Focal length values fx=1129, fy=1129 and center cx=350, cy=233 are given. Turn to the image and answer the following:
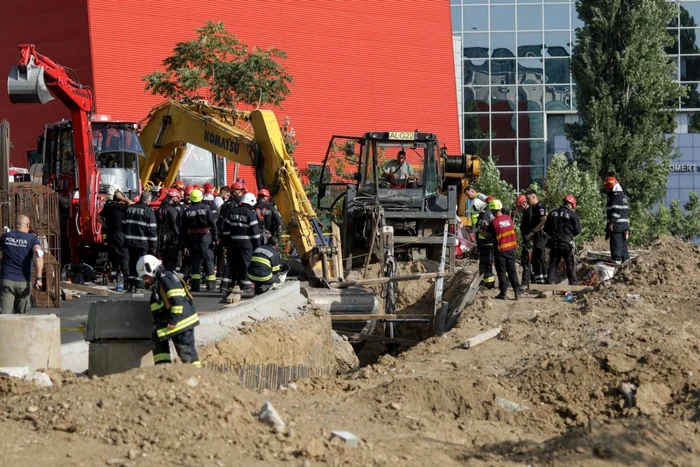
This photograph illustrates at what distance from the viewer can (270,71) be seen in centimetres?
2972

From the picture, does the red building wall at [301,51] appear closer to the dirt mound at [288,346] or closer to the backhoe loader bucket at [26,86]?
the backhoe loader bucket at [26,86]

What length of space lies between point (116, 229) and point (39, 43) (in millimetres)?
21691

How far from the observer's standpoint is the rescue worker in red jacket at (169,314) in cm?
1069

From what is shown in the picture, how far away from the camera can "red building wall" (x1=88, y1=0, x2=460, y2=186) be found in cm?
3750

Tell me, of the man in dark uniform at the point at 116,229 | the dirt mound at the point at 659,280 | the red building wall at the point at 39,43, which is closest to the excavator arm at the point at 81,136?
the man in dark uniform at the point at 116,229

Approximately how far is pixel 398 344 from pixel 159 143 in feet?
25.5

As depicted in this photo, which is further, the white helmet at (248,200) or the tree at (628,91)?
the tree at (628,91)

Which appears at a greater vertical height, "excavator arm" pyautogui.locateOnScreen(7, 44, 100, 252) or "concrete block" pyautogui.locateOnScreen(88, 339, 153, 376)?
"excavator arm" pyautogui.locateOnScreen(7, 44, 100, 252)

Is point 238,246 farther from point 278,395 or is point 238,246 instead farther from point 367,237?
point 278,395

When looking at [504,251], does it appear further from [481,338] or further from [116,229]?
[116,229]

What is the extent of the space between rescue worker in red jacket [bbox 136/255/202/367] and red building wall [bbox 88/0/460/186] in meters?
26.2

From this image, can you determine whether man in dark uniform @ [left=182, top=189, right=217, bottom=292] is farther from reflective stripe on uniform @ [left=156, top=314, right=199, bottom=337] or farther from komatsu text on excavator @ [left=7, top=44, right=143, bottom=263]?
reflective stripe on uniform @ [left=156, top=314, right=199, bottom=337]

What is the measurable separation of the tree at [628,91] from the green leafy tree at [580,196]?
13.8 ft

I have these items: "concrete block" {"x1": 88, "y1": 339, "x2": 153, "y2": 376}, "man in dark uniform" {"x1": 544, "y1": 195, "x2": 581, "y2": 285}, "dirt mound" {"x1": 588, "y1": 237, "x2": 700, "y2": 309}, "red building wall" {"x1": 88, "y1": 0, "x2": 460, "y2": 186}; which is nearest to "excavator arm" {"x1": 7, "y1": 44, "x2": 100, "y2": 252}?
"concrete block" {"x1": 88, "y1": 339, "x2": 153, "y2": 376}
